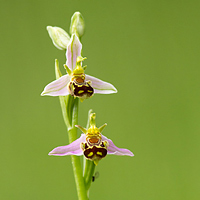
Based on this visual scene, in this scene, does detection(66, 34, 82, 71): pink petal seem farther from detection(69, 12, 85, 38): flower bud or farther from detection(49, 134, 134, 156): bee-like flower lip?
detection(49, 134, 134, 156): bee-like flower lip

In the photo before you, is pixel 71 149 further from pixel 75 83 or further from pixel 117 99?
pixel 117 99

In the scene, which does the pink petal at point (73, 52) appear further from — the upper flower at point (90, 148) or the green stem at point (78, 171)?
the upper flower at point (90, 148)

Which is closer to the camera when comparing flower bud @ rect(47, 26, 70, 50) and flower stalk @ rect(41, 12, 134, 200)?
flower stalk @ rect(41, 12, 134, 200)

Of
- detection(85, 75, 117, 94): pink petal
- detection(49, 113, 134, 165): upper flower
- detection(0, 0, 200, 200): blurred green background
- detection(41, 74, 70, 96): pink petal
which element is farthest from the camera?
detection(0, 0, 200, 200): blurred green background

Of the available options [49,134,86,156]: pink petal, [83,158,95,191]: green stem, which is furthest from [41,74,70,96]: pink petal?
[83,158,95,191]: green stem

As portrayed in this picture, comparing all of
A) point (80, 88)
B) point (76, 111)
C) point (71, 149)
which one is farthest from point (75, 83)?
point (71, 149)

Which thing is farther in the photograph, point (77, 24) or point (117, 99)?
point (117, 99)

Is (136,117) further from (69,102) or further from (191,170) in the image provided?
(69,102)
